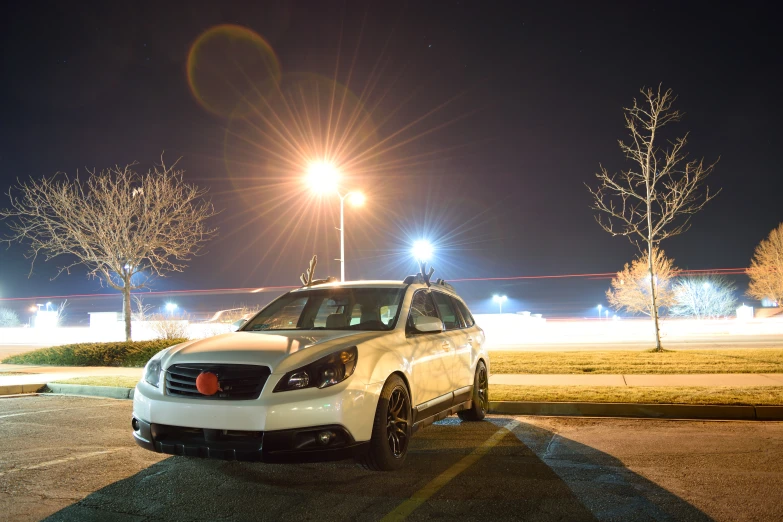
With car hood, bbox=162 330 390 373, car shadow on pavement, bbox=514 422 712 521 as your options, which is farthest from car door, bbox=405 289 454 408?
car shadow on pavement, bbox=514 422 712 521

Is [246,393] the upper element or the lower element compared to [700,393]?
upper

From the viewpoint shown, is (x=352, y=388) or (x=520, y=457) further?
(x=520, y=457)

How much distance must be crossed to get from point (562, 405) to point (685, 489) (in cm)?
404

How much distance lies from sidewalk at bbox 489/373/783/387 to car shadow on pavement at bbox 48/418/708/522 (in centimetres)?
526

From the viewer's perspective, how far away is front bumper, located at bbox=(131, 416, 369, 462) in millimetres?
4578

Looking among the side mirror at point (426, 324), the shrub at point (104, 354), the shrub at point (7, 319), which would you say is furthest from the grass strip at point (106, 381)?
the shrub at point (7, 319)

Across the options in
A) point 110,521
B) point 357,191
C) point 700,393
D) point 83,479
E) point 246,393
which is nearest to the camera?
point 110,521

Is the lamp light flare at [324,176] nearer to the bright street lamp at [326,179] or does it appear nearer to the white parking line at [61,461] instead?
the bright street lamp at [326,179]

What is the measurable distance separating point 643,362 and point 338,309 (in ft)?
35.6

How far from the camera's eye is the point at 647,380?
462 inches

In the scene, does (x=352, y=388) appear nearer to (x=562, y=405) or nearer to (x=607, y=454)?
(x=607, y=454)

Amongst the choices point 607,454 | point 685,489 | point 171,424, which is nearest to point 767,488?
point 685,489

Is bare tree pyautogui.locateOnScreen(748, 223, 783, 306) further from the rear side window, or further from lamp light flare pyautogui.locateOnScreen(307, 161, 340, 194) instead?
the rear side window

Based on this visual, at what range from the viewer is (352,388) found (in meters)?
4.93
